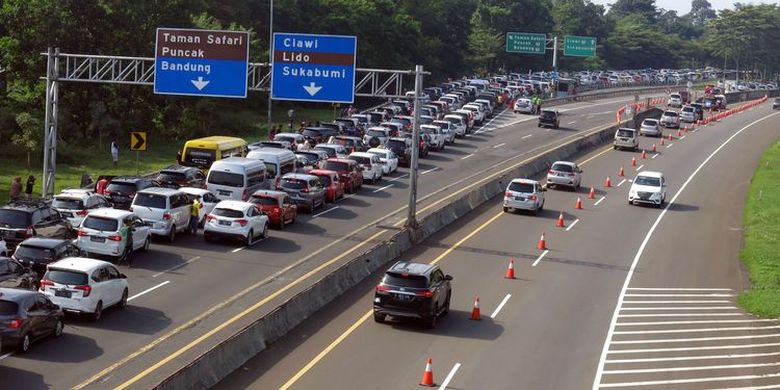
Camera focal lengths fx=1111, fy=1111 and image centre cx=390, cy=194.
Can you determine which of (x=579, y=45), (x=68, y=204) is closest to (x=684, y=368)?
(x=68, y=204)

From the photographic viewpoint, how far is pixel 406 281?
27391 mm

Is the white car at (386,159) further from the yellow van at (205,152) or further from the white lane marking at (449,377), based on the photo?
the white lane marking at (449,377)

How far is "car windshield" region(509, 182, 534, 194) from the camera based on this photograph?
48.0 m

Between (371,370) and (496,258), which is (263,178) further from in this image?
(371,370)

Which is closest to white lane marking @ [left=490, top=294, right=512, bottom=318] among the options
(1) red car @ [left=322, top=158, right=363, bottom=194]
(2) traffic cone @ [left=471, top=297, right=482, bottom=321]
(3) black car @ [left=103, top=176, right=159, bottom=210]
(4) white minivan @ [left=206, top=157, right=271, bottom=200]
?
(2) traffic cone @ [left=471, top=297, right=482, bottom=321]

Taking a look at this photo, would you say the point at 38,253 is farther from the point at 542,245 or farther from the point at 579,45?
the point at 579,45

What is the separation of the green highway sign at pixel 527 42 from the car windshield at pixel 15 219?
9042cm

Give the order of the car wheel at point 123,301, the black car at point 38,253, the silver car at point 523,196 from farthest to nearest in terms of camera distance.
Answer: the silver car at point 523,196, the black car at point 38,253, the car wheel at point 123,301

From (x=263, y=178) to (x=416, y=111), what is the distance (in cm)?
840

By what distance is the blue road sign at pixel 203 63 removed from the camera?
44.1m

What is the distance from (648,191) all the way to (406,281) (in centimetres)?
2728

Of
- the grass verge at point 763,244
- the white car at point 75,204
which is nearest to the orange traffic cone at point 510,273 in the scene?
the grass verge at point 763,244

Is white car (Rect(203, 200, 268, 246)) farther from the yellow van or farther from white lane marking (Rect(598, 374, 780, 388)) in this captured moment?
white lane marking (Rect(598, 374, 780, 388))

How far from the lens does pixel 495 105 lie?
9912 centimetres
